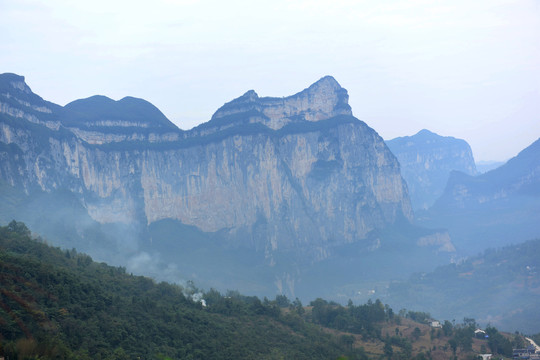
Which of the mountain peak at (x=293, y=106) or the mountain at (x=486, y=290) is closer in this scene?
the mountain at (x=486, y=290)

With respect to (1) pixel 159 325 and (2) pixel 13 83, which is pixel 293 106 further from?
(1) pixel 159 325

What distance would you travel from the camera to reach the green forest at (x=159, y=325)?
37.6m

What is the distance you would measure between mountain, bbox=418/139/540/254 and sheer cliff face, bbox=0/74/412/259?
80.7ft

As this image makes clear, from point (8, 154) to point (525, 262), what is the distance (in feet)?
263

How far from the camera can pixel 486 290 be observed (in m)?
100

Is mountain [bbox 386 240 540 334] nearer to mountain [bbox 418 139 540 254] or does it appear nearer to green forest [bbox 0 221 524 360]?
green forest [bbox 0 221 524 360]

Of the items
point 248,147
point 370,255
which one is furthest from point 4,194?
point 370,255

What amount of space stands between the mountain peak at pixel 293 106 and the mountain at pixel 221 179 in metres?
0.24

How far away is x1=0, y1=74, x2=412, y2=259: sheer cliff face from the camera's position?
119750 millimetres

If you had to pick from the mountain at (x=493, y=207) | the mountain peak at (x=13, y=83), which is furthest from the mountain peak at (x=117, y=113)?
the mountain at (x=493, y=207)

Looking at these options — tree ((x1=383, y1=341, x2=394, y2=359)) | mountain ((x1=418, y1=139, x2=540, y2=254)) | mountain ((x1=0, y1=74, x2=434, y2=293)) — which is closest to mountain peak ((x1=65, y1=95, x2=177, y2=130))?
mountain ((x1=0, y1=74, x2=434, y2=293))

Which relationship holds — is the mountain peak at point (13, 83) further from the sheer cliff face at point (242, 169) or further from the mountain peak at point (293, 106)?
the mountain peak at point (293, 106)

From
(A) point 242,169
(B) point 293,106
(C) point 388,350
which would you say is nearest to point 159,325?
(C) point 388,350

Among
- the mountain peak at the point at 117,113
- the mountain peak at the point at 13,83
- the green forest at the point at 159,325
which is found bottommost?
the green forest at the point at 159,325
